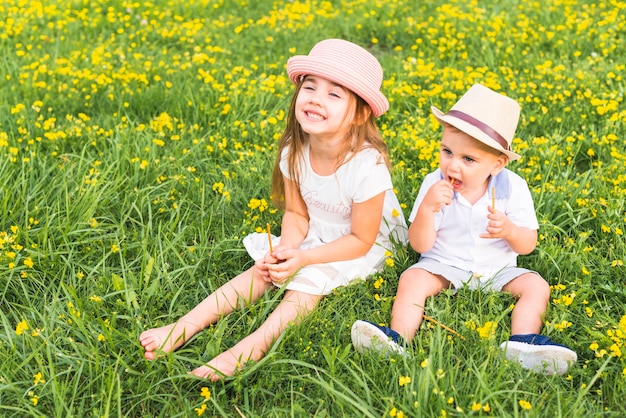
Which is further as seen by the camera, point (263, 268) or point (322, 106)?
point (263, 268)

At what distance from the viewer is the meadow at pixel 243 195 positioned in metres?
2.44

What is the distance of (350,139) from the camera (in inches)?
115

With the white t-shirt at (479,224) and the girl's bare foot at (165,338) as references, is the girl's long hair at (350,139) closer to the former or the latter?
the white t-shirt at (479,224)

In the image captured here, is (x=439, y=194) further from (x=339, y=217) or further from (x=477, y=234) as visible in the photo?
(x=339, y=217)

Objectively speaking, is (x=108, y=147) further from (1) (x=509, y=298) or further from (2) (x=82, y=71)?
(1) (x=509, y=298)

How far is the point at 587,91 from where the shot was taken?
414 cm

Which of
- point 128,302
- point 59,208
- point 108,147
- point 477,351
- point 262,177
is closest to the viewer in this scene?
point 477,351

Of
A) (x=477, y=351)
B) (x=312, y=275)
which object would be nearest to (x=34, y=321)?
(x=312, y=275)

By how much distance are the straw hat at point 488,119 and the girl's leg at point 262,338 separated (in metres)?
0.93

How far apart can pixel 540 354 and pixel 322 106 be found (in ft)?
4.02

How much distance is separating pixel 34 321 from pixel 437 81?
2951mm

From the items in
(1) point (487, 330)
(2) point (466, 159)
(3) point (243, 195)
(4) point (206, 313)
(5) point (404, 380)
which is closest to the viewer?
(5) point (404, 380)

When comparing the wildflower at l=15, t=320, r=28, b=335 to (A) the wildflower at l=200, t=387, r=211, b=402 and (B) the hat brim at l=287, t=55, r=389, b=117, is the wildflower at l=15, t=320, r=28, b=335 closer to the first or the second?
(A) the wildflower at l=200, t=387, r=211, b=402

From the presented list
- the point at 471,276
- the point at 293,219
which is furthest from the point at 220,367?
the point at 471,276
